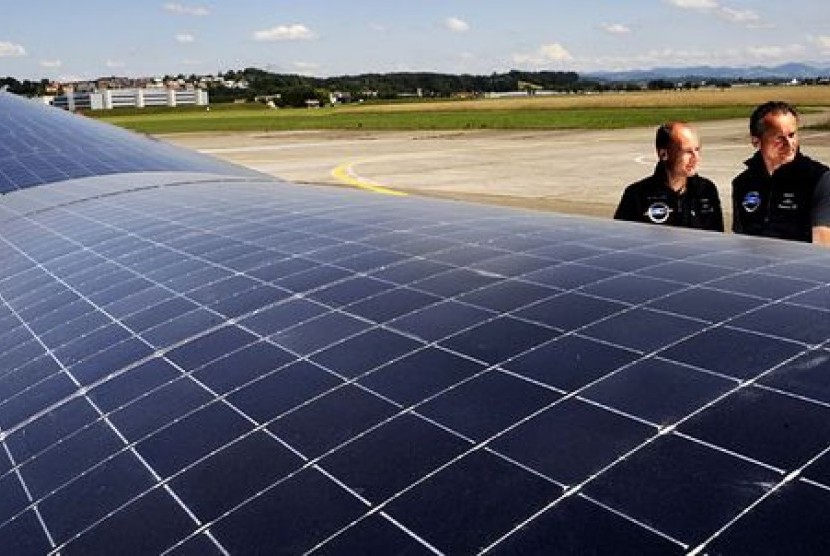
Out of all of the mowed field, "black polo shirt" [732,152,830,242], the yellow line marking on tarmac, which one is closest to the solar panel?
"black polo shirt" [732,152,830,242]

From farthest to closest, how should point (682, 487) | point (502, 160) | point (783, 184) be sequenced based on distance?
point (502, 160)
point (783, 184)
point (682, 487)

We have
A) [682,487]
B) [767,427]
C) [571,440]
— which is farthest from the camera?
[571,440]

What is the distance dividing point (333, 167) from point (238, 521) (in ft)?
129

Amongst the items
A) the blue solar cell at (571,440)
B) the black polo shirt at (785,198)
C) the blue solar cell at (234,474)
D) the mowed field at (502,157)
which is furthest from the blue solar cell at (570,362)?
the mowed field at (502,157)

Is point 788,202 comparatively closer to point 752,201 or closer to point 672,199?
point 752,201

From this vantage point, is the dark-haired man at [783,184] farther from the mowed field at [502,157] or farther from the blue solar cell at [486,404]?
the mowed field at [502,157]

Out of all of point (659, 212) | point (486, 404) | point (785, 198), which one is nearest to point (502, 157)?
point (659, 212)

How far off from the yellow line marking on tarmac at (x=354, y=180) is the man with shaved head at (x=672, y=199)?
2028 cm

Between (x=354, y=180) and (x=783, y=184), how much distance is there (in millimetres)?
28828

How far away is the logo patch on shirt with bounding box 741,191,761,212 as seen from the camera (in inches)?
301

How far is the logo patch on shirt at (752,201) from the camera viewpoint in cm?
766

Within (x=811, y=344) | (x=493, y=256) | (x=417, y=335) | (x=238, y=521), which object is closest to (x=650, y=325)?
(x=811, y=344)

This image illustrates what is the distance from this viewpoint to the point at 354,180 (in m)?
35.4

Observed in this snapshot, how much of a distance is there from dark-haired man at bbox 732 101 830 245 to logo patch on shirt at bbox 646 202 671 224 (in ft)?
2.30
